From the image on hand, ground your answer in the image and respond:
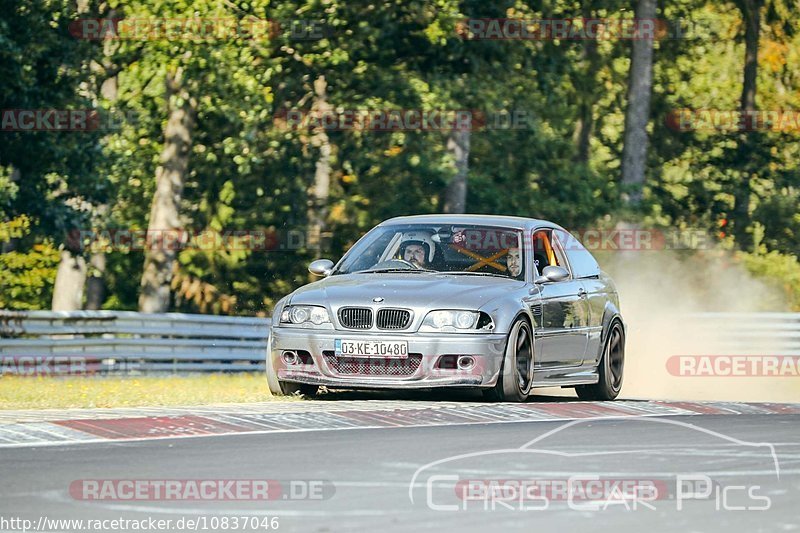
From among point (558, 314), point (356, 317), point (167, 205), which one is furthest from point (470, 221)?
point (167, 205)

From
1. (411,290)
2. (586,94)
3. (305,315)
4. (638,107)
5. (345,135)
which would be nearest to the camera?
(411,290)

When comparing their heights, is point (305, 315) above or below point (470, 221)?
below

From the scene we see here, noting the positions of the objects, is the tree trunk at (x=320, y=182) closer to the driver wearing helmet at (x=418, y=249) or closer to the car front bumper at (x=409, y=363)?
the driver wearing helmet at (x=418, y=249)

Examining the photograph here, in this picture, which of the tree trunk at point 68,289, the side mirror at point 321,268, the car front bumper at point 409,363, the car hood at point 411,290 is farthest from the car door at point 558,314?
the tree trunk at point 68,289

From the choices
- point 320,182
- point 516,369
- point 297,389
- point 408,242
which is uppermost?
point 320,182

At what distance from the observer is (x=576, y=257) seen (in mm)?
15234

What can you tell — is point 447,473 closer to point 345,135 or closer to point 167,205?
point 167,205

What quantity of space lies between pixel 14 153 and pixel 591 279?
1307cm

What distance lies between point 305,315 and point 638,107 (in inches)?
1044

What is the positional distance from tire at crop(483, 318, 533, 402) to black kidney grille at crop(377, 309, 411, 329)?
2.55 feet

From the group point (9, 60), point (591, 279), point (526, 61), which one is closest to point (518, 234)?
point (591, 279)

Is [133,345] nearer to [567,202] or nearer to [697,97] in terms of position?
[567,202]

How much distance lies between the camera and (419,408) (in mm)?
12055

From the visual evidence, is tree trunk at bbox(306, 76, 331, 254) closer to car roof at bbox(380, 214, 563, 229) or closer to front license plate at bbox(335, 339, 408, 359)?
car roof at bbox(380, 214, 563, 229)
